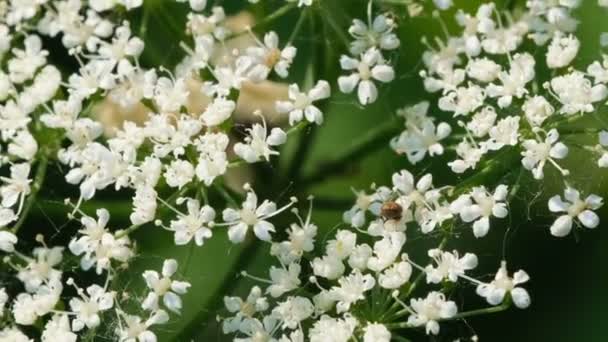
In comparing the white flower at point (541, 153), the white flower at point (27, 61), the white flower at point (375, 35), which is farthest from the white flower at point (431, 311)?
the white flower at point (27, 61)

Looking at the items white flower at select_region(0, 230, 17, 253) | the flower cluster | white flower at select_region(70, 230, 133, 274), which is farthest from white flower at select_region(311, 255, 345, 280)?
white flower at select_region(0, 230, 17, 253)

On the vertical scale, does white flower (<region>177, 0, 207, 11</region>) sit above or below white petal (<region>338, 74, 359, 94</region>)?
above

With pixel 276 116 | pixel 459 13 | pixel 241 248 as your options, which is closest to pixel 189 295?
pixel 241 248

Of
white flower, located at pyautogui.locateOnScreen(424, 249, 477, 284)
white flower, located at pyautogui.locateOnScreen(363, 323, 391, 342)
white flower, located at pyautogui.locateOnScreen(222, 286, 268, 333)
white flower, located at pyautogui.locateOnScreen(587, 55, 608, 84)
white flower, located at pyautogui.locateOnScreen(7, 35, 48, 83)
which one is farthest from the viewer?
white flower, located at pyautogui.locateOnScreen(7, 35, 48, 83)

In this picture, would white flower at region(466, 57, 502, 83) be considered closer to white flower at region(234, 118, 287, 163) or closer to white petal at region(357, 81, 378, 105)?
white petal at region(357, 81, 378, 105)

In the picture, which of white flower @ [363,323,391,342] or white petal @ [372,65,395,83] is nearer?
white flower @ [363,323,391,342]

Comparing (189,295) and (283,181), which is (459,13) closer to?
(283,181)

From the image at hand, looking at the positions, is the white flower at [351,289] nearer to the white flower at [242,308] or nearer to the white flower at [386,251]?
the white flower at [386,251]

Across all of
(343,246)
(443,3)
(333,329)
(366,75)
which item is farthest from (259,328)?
(443,3)
